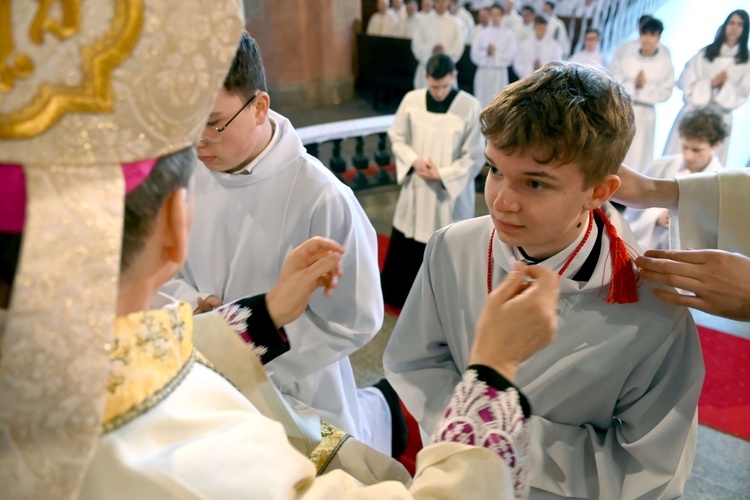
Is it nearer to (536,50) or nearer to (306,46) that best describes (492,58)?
(536,50)

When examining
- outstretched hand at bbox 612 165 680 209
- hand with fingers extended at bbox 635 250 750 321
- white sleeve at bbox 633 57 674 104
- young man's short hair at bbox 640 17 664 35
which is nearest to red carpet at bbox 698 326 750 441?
outstretched hand at bbox 612 165 680 209

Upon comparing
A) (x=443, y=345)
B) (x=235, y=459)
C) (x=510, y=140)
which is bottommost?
(x=443, y=345)

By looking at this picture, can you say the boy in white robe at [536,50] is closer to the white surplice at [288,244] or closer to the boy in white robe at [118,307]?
the white surplice at [288,244]

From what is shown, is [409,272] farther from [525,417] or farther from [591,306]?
[525,417]

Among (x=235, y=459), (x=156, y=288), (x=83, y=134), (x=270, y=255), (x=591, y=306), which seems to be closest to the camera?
(x=83, y=134)

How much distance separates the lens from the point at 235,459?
34.1 inches

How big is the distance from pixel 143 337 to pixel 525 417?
68cm

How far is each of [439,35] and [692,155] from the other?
6.45 metres

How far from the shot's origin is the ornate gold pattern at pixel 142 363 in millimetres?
838

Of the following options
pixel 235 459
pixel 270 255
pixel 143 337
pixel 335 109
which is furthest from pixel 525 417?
pixel 335 109

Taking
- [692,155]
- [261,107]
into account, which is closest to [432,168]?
[692,155]

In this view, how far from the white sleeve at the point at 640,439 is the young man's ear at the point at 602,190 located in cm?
34

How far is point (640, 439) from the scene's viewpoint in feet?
5.14

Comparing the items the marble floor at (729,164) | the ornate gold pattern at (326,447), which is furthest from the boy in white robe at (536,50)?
the ornate gold pattern at (326,447)
